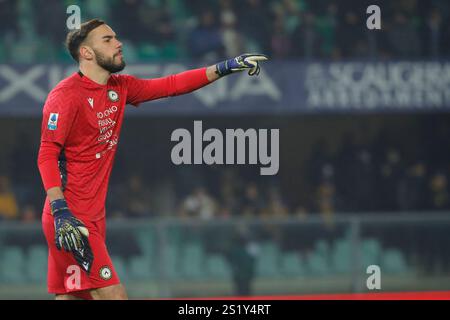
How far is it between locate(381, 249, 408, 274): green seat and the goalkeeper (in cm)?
636

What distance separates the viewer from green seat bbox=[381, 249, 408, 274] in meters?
12.3

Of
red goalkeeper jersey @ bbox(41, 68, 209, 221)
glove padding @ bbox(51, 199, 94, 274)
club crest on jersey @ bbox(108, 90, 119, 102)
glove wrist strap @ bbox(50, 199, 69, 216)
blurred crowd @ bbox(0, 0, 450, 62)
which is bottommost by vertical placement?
glove padding @ bbox(51, 199, 94, 274)

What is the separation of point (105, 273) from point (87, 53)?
1.14 metres

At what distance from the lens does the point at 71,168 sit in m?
6.04

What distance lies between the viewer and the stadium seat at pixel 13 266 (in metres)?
12.1

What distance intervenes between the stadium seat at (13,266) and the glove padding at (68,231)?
6.36 m

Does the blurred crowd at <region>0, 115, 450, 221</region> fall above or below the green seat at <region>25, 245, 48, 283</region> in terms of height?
above

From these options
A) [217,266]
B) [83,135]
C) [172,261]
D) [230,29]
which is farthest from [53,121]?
[230,29]

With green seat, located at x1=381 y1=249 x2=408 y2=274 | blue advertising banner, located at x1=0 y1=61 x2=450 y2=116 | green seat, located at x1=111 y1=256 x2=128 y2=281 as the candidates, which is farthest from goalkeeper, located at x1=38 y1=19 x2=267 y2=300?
blue advertising banner, located at x1=0 y1=61 x2=450 y2=116

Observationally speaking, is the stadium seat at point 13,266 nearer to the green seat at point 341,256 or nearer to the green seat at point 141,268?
the green seat at point 141,268

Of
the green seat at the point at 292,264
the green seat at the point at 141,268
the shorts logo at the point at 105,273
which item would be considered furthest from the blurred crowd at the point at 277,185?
the shorts logo at the point at 105,273

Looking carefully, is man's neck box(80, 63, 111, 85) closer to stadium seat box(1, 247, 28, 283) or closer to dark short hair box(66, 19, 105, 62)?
dark short hair box(66, 19, 105, 62)

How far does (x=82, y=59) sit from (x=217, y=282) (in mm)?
6699

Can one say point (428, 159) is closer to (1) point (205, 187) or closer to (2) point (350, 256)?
(1) point (205, 187)
